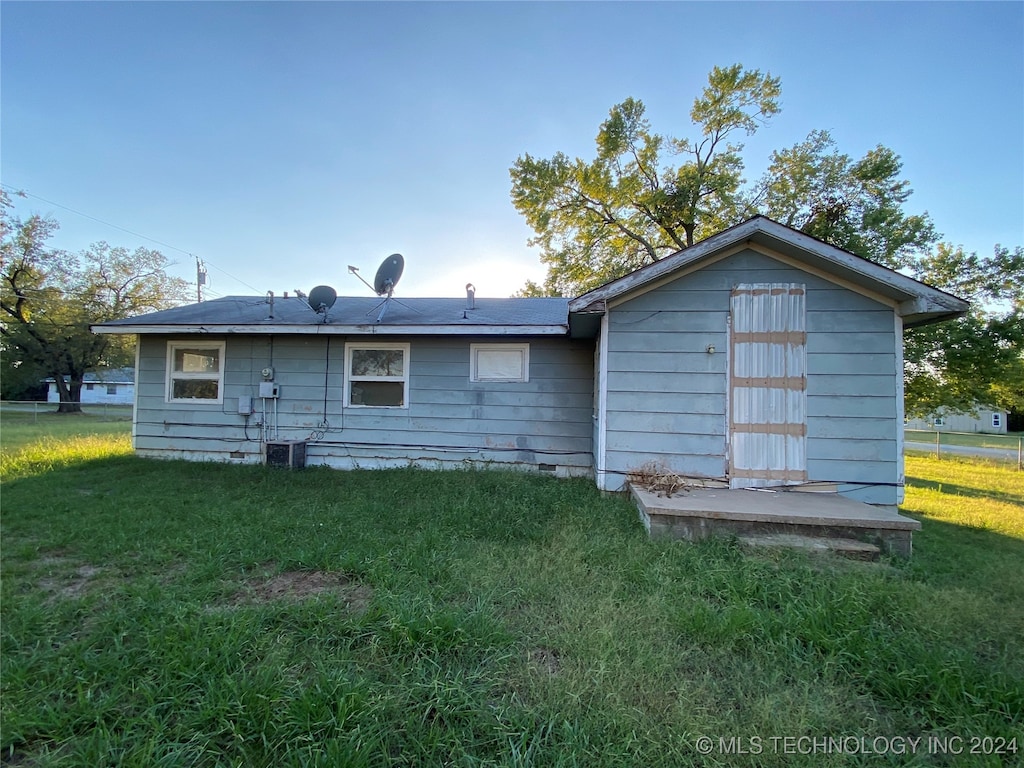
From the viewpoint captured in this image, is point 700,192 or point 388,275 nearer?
point 388,275

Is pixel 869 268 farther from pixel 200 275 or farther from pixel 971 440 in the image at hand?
pixel 200 275

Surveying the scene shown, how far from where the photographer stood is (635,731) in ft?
5.24

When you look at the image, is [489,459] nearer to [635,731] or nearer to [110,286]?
[635,731]

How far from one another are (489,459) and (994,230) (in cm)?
1445

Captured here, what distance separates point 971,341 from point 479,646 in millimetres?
14712

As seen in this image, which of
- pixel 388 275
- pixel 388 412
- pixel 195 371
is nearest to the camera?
pixel 388 412

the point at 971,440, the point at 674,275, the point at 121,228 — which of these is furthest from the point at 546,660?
the point at 971,440

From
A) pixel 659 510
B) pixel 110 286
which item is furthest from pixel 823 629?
pixel 110 286

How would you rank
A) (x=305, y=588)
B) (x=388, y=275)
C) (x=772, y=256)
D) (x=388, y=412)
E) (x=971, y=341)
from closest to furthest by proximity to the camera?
(x=305, y=588), (x=772, y=256), (x=388, y=412), (x=388, y=275), (x=971, y=341)

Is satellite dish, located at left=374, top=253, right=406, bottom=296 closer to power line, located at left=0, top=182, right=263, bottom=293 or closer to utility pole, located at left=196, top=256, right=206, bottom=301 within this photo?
power line, located at left=0, top=182, right=263, bottom=293

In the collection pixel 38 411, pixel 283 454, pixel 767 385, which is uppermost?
pixel 767 385

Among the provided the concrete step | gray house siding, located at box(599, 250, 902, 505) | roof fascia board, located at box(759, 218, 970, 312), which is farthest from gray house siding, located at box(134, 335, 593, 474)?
the concrete step

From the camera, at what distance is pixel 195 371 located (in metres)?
7.38

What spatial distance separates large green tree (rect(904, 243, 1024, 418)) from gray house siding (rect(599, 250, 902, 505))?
28.9 ft
